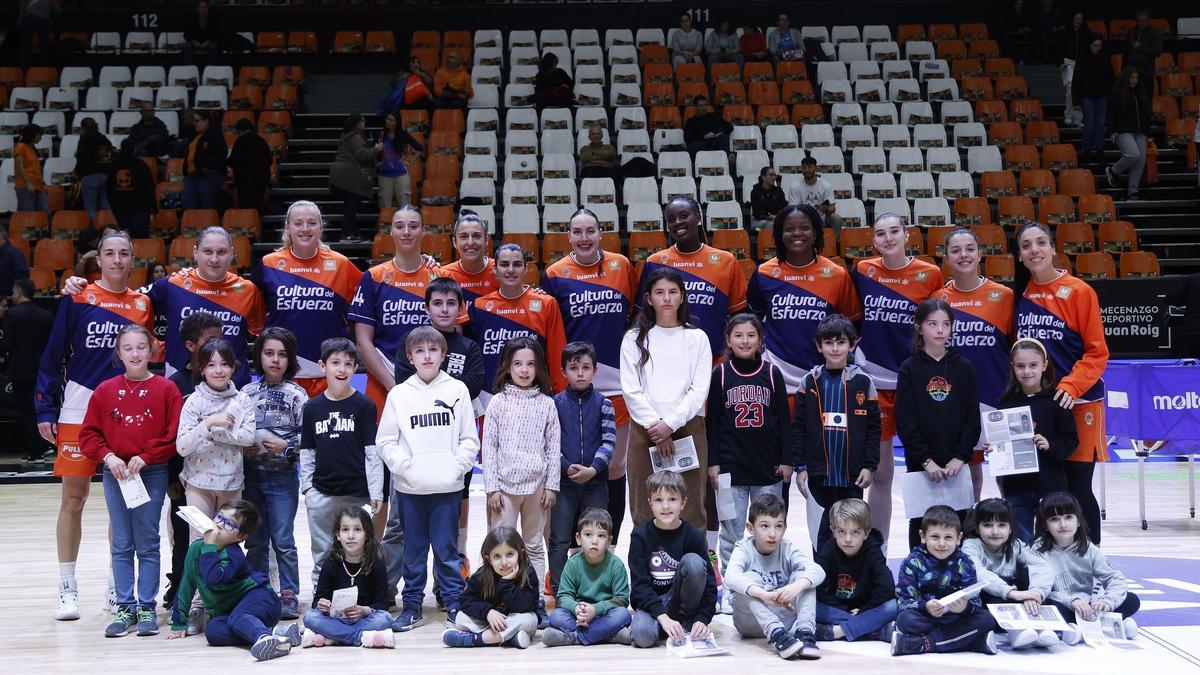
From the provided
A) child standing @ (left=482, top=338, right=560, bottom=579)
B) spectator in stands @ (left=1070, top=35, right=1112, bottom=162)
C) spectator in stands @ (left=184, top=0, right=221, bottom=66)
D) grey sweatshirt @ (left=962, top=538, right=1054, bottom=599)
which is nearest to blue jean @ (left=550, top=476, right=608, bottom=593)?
child standing @ (left=482, top=338, right=560, bottom=579)

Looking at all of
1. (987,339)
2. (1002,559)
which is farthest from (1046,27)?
(1002,559)

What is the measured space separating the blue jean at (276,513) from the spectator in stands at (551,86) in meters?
10.0

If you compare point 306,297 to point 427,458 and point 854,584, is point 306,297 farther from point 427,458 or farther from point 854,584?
point 854,584

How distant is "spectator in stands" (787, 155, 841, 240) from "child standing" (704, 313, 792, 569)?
7.38 metres

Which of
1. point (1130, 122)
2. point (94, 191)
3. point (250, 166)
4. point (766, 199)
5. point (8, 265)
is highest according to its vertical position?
point (1130, 122)

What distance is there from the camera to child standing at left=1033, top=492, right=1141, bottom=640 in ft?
16.6

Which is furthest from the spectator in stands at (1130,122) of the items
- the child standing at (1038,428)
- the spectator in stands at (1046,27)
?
the child standing at (1038,428)

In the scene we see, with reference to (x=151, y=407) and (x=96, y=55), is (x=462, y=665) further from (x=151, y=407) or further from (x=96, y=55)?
(x=96, y=55)

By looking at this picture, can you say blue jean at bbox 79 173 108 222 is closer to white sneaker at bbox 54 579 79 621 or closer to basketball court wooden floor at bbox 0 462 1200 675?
basketball court wooden floor at bbox 0 462 1200 675

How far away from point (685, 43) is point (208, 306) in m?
11.4

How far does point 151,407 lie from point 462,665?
1885 millimetres

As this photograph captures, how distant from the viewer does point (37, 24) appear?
52.6 ft

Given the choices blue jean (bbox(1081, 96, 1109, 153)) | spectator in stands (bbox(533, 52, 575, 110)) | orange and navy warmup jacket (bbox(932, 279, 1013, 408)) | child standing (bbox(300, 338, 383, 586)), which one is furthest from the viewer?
spectator in stands (bbox(533, 52, 575, 110))

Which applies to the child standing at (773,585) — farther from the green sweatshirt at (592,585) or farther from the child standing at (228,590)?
the child standing at (228,590)
